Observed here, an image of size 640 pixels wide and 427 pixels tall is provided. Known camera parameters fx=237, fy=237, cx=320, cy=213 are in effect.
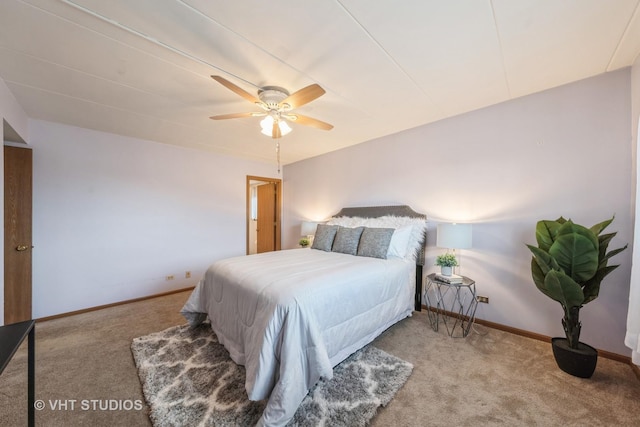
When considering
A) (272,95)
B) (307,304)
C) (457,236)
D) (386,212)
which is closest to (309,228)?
(386,212)

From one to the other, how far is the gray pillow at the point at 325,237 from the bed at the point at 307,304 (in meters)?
0.03

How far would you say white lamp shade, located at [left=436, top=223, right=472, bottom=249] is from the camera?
2482mm

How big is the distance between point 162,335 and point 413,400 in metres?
2.39

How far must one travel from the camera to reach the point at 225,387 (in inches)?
67.3

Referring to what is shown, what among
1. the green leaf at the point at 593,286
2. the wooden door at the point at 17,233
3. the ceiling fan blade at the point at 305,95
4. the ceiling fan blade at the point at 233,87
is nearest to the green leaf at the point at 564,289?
the green leaf at the point at 593,286

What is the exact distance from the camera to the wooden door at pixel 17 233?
8.45ft

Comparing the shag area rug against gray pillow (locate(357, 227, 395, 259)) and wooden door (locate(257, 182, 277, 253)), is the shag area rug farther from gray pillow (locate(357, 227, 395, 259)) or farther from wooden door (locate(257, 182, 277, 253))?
wooden door (locate(257, 182, 277, 253))

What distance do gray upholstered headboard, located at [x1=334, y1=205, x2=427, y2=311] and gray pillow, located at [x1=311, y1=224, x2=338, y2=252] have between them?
563 mm

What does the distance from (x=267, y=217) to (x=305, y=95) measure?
4215 mm

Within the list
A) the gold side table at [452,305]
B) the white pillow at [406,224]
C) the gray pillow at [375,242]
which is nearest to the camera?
the gold side table at [452,305]

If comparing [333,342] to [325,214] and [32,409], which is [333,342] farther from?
[325,214]

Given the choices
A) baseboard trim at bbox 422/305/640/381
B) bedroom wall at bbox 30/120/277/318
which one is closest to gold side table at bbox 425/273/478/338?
baseboard trim at bbox 422/305/640/381

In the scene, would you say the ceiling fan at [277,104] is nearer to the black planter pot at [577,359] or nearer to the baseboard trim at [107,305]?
the black planter pot at [577,359]

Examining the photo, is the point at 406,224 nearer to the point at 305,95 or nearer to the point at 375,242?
the point at 375,242
